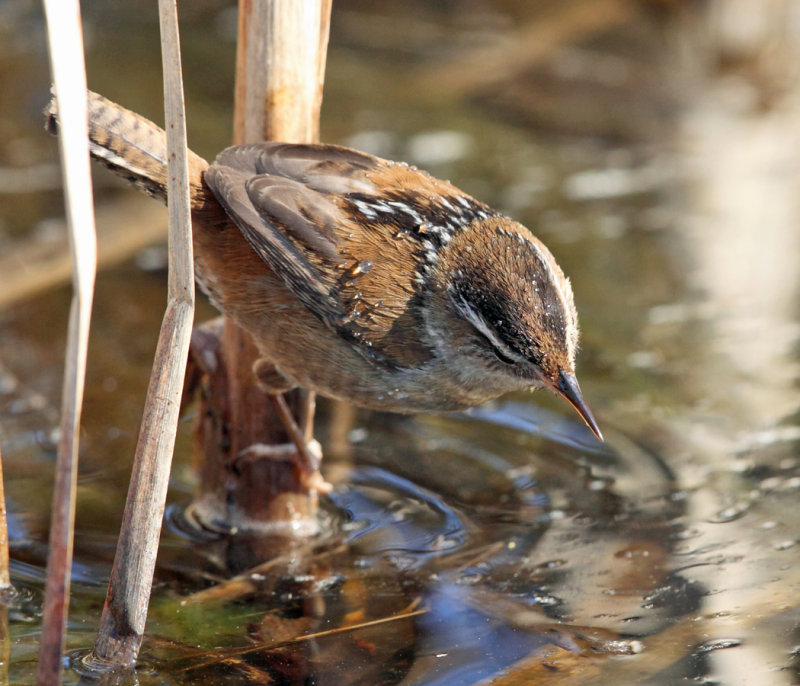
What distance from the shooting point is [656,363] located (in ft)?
17.7

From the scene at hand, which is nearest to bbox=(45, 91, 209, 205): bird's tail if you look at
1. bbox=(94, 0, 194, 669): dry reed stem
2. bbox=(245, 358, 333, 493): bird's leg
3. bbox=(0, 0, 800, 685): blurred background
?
bbox=(94, 0, 194, 669): dry reed stem

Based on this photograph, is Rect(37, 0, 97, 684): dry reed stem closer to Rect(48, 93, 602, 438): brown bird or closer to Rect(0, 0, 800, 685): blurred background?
Rect(0, 0, 800, 685): blurred background

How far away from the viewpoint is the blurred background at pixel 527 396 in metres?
3.43

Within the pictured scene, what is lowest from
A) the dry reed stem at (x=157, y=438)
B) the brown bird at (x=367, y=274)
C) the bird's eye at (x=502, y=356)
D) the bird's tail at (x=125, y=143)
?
the dry reed stem at (x=157, y=438)

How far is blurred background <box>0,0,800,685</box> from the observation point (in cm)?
343

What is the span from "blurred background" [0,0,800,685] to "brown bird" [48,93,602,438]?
2.19 feet

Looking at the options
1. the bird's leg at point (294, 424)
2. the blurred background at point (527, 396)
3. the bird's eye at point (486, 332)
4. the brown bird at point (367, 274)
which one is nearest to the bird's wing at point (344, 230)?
the brown bird at point (367, 274)

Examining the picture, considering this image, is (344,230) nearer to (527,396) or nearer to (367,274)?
(367,274)

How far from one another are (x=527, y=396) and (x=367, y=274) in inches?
73.0

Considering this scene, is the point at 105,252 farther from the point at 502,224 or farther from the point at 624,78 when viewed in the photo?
the point at 624,78

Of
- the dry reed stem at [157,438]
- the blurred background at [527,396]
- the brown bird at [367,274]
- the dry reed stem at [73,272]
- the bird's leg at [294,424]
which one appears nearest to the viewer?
the dry reed stem at [73,272]

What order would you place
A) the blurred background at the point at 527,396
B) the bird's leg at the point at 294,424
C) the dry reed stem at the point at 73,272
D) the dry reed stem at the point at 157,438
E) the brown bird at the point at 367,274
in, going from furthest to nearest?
the bird's leg at the point at 294,424 < the brown bird at the point at 367,274 < the blurred background at the point at 527,396 < the dry reed stem at the point at 157,438 < the dry reed stem at the point at 73,272

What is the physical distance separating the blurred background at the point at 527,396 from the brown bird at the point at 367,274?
0.67 metres

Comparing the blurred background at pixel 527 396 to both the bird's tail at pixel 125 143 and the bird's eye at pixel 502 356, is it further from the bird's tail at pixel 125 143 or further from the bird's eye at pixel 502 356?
the bird's tail at pixel 125 143
